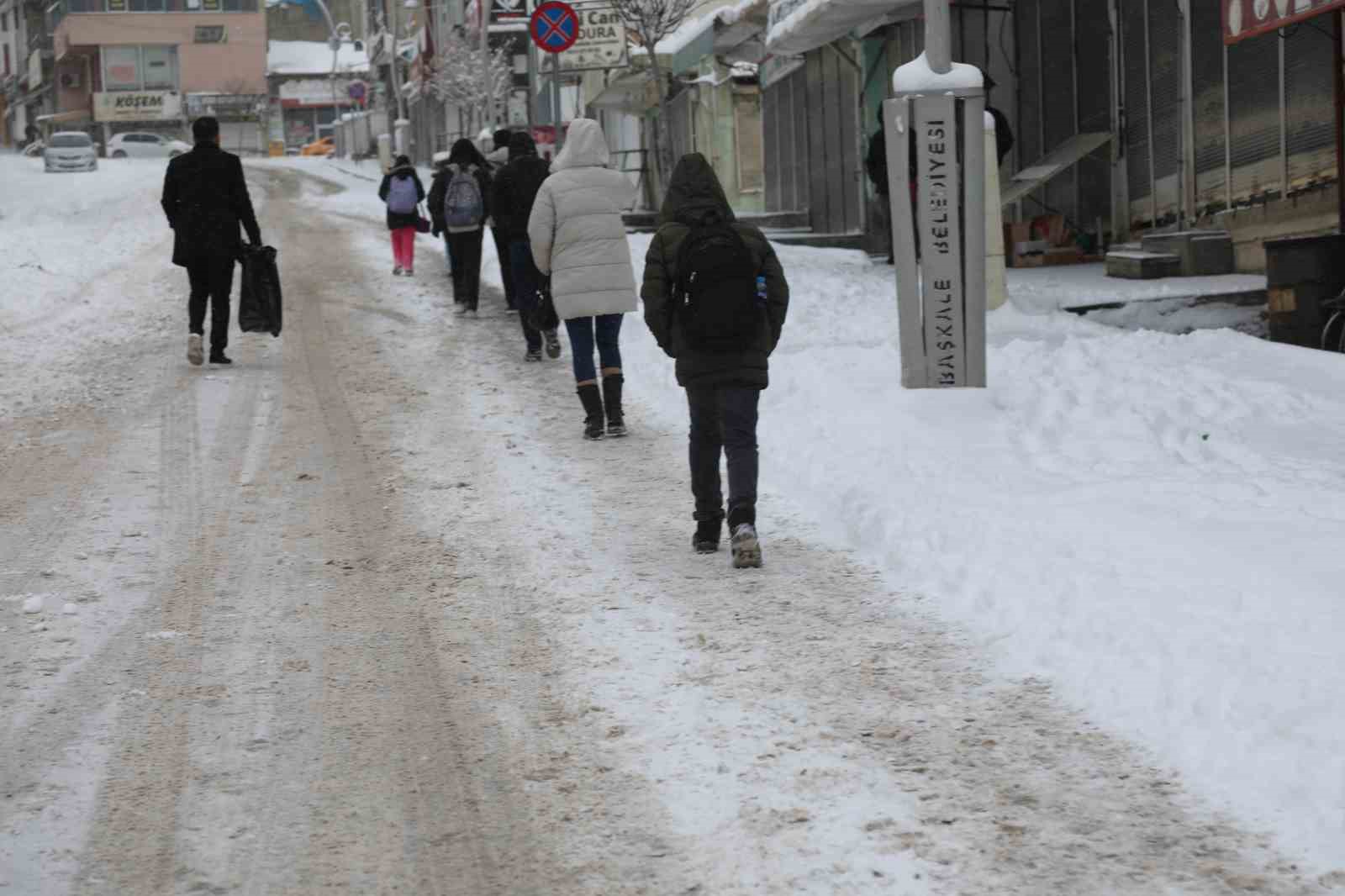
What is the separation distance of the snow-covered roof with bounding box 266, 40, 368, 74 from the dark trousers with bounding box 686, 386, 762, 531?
3592 inches

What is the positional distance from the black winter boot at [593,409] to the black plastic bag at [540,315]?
287 centimetres

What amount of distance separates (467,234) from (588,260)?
6928mm

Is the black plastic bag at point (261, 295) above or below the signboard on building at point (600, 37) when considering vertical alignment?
below

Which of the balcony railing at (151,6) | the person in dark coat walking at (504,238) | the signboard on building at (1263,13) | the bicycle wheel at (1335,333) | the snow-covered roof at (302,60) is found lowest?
the bicycle wheel at (1335,333)

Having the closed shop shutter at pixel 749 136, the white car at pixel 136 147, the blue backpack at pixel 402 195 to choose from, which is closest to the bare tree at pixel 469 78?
the closed shop shutter at pixel 749 136

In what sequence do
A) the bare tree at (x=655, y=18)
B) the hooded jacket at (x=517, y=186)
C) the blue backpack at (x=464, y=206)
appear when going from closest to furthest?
the hooded jacket at (x=517, y=186) → the blue backpack at (x=464, y=206) → the bare tree at (x=655, y=18)

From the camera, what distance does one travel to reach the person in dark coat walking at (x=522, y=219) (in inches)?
512

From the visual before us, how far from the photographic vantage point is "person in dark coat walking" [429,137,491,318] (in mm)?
16594

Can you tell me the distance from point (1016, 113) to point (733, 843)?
17.4 metres

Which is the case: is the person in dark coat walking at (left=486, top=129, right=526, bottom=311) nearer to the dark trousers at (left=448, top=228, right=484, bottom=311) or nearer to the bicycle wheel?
the dark trousers at (left=448, top=228, right=484, bottom=311)

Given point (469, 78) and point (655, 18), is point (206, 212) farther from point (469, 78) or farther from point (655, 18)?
point (469, 78)

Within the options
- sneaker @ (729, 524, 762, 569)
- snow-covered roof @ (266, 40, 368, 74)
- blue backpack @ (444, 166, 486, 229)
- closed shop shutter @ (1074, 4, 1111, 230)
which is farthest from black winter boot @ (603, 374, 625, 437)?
snow-covered roof @ (266, 40, 368, 74)

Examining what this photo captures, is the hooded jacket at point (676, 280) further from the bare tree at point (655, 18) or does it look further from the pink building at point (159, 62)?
the pink building at point (159, 62)

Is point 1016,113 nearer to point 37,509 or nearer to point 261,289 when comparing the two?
point 261,289
